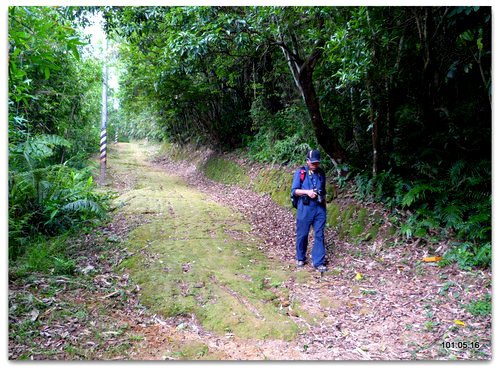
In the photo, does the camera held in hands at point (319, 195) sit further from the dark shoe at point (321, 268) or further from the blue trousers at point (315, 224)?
the dark shoe at point (321, 268)

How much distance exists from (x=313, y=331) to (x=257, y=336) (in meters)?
0.63

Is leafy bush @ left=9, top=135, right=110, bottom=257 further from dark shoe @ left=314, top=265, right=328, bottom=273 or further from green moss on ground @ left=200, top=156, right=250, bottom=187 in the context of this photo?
green moss on ground @ left=200, top=156, right=250, bottom=187

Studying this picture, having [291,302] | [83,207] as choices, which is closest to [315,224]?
[291,302]

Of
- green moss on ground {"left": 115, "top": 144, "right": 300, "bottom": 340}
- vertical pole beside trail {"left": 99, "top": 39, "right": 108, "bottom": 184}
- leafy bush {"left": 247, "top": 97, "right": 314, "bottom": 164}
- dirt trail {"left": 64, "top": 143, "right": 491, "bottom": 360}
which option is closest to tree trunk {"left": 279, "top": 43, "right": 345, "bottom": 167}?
leafy bush {"left": 247, "top": 97, "right": 314, "bottom": 164}

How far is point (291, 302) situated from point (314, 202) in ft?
5.47

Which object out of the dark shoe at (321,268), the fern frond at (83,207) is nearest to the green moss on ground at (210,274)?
the dark shoe at (321,268)

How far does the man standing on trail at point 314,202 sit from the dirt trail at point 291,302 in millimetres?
361

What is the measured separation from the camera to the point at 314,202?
5199mm

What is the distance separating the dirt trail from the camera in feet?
10.3

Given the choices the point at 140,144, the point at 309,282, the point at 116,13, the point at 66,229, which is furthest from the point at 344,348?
the point at 140,144

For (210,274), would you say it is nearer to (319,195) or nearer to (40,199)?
(319,195)

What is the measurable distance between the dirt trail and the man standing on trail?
36cm

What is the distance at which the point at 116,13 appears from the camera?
310 inches

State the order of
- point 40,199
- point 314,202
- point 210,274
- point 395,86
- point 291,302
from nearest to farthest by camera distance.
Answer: point 291,302 < point 210,274 < point 314,202 < point 40,199 < point 395,86
